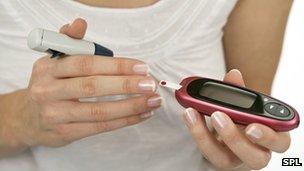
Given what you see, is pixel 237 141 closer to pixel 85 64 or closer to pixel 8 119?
pixel 85 64

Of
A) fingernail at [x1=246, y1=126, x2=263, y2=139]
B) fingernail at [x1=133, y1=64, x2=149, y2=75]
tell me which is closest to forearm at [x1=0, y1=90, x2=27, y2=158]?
fingernail at [x1=133, y1=64, x2=149, y2=75]

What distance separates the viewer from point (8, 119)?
0.53m

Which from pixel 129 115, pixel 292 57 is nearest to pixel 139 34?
pixel 129 115

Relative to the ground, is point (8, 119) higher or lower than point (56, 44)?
lower

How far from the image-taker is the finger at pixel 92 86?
42cm

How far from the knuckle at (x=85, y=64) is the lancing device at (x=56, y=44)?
1 cm

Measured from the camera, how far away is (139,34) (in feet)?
1.88

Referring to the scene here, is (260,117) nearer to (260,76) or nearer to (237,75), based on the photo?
(237,75)

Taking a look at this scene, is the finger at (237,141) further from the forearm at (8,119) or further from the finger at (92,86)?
the forearm at (8,119)

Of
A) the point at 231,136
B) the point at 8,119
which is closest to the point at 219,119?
the point at 231,136

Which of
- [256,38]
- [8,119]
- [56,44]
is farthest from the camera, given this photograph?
[256,38]

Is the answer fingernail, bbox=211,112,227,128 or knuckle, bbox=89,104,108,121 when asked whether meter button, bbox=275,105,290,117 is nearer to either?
fingernail, bbox=211,112,227,128

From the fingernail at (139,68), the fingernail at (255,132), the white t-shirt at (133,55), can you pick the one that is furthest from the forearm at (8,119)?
the fingernail at (255,132)

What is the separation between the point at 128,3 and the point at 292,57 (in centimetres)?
39
